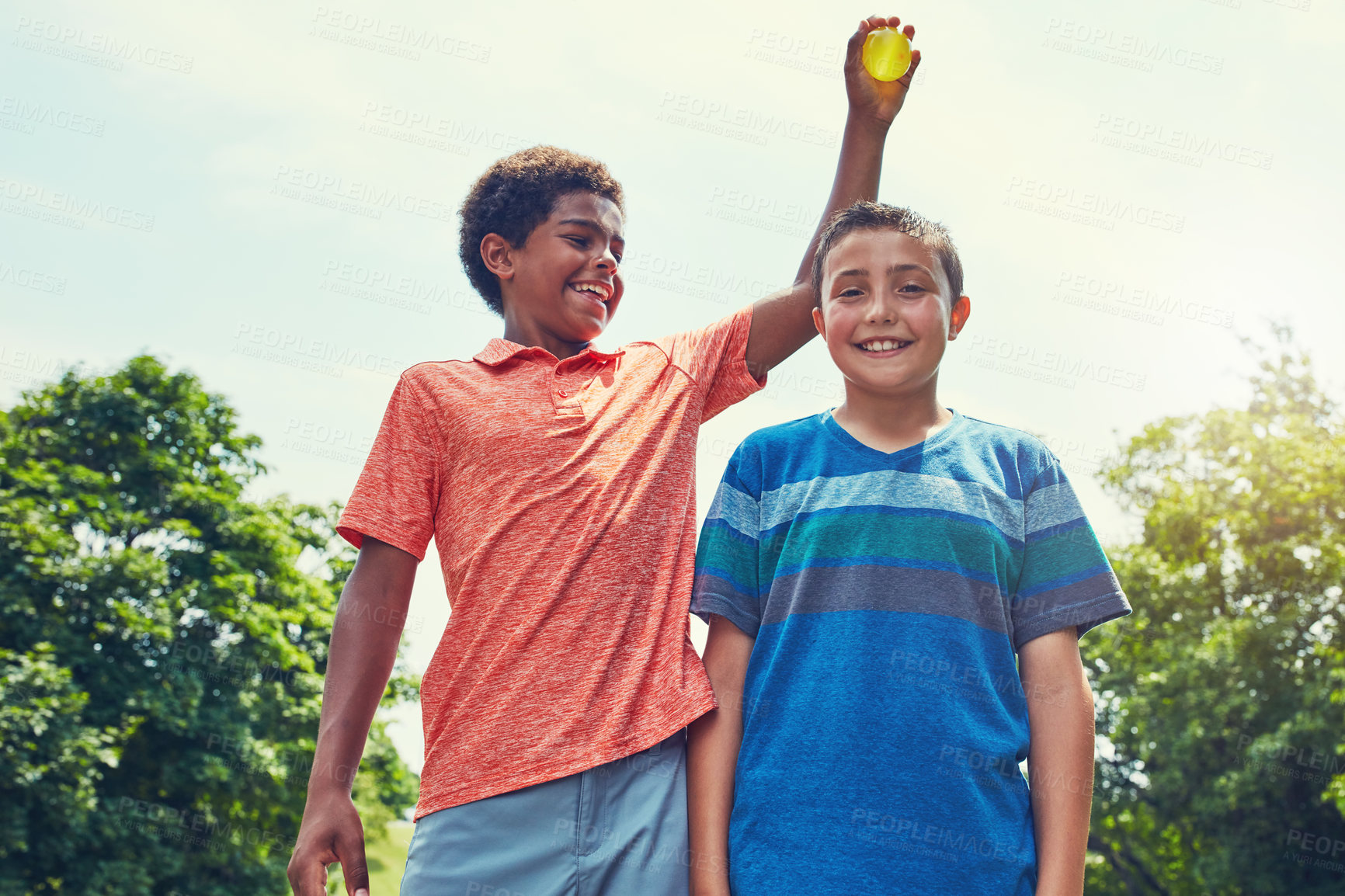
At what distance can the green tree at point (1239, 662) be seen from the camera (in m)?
17.5

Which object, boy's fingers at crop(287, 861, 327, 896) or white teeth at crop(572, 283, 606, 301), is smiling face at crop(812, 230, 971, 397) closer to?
white teeth at crop(572, 283, 606, 301)

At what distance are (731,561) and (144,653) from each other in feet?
60.1

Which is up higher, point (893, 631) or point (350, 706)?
point (893, 631)

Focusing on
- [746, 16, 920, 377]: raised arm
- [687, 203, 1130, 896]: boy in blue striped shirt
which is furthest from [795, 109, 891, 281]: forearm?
[687, 203, 1130, 896]: boy in blue striped shirt

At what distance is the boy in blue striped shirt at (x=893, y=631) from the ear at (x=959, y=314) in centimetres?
4

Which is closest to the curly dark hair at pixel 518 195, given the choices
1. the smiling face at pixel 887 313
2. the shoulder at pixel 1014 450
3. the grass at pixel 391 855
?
the smiling face at pixel 887 313

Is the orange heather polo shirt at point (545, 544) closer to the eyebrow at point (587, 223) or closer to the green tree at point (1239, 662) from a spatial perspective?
the eyebrow at point (587, 223)

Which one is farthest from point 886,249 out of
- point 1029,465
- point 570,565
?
point 570,565

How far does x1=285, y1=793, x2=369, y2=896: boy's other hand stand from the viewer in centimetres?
248

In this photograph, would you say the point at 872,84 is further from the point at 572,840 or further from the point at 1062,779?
the point at 572,840

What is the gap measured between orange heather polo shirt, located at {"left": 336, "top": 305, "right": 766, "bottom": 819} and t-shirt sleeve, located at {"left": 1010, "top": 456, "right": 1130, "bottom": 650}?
0.78 m

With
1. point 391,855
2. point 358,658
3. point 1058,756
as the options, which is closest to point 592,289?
point 358,658

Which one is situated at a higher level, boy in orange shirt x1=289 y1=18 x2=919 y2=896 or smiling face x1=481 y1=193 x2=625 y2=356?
smiling face x1=481 y1=193 x2=625 y2=356

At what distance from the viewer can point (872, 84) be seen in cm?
303
